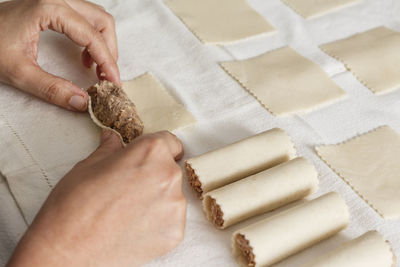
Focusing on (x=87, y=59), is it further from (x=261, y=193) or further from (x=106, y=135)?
(x=261, y=193)

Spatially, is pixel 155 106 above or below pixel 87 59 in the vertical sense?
below

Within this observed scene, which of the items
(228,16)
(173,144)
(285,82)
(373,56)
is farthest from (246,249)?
(228,16)

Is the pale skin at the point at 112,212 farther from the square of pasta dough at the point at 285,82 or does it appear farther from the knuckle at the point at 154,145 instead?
the square of pasta dough at the point at 285,82

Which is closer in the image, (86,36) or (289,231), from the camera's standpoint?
(289,231)

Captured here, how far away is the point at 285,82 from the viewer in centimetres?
181

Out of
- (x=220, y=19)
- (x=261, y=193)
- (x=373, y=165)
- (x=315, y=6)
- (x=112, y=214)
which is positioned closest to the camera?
(x=112, y=214)

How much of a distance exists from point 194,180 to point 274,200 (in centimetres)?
25

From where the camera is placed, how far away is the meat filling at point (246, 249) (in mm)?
1201

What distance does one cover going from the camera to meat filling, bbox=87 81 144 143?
151 centimetres

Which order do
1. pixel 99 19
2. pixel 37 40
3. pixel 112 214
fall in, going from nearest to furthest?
pixel 112 214, pixel 37 40, pixel 99 19

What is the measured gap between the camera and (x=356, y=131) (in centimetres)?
167

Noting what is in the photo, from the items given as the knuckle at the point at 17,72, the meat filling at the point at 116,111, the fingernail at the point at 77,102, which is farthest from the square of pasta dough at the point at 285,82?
the knuckle at the point at 17,72

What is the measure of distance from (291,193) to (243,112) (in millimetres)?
450

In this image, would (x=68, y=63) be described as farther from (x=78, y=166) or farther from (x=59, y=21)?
(x=78, y=166)
